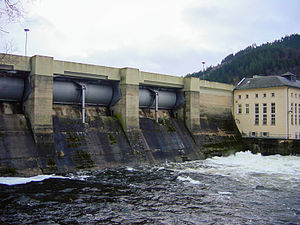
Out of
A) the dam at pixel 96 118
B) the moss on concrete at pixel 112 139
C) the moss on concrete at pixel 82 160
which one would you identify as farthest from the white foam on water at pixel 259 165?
the moss on concrete at pixel 82 160

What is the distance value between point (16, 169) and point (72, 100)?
7.37m

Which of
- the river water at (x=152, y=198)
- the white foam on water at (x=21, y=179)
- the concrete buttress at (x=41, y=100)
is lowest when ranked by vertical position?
the river water at (x=152, y=198)

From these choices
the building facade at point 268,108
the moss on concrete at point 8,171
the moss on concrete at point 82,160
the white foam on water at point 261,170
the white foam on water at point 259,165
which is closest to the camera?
the moss on concrete at point 8,171

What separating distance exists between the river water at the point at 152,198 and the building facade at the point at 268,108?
40.9 feet

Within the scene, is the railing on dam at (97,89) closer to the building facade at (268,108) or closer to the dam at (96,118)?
the dam at (96,118)

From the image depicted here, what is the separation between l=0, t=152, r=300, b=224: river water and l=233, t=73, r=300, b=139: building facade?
490 inches

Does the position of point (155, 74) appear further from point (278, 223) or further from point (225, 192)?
point (278, 223)

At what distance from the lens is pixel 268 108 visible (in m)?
32.3

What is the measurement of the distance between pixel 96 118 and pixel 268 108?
18617 mm

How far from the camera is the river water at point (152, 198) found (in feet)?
35.1

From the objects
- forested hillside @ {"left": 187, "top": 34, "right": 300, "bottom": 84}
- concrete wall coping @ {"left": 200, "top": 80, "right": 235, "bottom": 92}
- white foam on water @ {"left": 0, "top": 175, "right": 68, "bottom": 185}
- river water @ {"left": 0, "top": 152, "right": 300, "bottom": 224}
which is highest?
forested hillside @ {"left": 187, "top": 34, "right": 300, "bottom": 84}

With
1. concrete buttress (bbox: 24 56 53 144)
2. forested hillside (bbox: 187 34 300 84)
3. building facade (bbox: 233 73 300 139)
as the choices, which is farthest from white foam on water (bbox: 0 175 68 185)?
forested hillside (bbox: 187 34 300 84)

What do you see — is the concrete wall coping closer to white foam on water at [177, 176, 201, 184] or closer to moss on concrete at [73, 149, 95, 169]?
white foam on water at [177, 176, 201, 184]

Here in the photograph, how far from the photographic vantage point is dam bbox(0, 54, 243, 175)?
1830 cm
